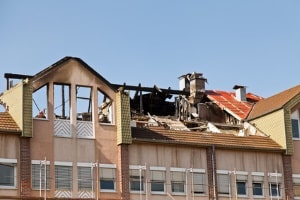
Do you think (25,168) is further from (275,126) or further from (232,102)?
(232,102)

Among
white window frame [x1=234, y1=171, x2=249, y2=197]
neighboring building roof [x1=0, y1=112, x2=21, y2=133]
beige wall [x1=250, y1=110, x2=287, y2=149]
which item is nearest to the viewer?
neighboring building roof [x1=0, y1=112, x2=21, y2=133]

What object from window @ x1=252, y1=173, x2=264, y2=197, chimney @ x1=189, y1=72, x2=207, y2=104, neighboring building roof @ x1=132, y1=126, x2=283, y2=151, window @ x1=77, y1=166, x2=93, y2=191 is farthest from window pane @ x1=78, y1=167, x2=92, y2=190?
chimney @ x1=189, y1=72, x2=207, y2=104

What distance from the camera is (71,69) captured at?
49875mm

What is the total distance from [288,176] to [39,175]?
717 inches

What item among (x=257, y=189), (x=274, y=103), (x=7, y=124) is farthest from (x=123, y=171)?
(x=274, y=103)

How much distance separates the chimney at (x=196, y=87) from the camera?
67.8 meters

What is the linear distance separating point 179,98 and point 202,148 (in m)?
15.1

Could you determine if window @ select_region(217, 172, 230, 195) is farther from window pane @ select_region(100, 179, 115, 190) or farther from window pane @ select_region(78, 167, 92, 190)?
window pane @ select_region(78, 167, 92, 190)

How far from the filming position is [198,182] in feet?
173

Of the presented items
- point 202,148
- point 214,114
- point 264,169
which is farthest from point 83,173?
point 214,114

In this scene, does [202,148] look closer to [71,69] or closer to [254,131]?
[254,131]

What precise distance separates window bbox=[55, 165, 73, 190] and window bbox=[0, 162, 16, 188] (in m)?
2.64

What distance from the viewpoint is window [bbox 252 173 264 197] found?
5475 cm

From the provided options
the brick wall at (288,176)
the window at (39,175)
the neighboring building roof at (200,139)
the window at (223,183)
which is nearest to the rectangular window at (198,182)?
the window at (223,183)
